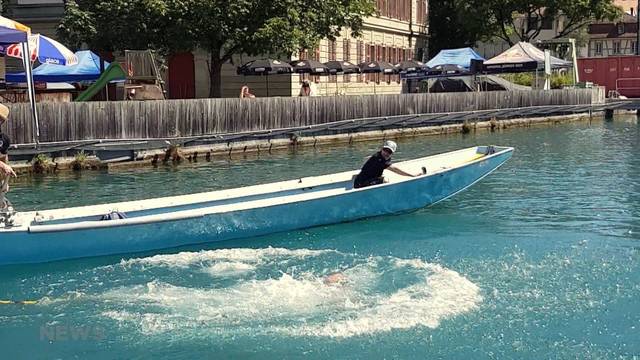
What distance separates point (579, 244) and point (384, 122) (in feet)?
70.3

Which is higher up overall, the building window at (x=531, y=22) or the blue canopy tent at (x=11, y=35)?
the building window at (x=531, y=22)

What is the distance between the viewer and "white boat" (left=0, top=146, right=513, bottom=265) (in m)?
12.1

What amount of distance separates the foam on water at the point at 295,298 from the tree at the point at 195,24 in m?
19.2

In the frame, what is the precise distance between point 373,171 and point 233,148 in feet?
44.2

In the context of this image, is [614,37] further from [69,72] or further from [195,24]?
[69,72]

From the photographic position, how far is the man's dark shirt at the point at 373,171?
A: 15047mm

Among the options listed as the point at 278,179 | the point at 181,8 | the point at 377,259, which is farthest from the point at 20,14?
the point at 377,259

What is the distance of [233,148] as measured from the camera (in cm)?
2806

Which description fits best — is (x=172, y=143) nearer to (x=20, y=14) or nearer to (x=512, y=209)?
(x=512, y=209)

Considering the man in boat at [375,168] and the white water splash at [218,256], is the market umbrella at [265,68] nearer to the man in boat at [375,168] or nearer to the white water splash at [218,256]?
the man in boat at [375,168]

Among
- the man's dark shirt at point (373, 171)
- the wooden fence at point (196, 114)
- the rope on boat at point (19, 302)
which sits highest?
the wooden fence at point (196, 114)

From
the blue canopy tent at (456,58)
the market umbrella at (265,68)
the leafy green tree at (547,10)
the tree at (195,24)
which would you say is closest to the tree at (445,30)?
the leafy green tree at (547,10)

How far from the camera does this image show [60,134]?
2400 centimetres

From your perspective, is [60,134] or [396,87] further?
[396,87]
